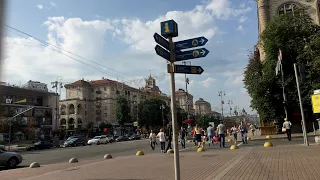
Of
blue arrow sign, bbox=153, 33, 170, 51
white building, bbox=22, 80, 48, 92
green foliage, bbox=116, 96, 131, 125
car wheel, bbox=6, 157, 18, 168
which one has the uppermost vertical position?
white building, bbox=22, 80, 48, 92

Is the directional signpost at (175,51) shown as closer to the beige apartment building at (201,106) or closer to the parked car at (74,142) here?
the parked car at (74,142)

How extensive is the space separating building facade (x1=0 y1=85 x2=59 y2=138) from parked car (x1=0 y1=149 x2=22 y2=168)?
5104 cm

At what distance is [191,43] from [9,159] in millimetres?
15268

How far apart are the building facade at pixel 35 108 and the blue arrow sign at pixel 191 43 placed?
65.2m

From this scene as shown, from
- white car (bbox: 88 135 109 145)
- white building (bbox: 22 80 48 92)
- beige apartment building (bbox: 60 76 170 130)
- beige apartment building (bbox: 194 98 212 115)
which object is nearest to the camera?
white car (bbox: 88 135 109 145)

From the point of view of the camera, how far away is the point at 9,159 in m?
17.7

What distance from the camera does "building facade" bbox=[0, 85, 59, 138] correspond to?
67875 mm

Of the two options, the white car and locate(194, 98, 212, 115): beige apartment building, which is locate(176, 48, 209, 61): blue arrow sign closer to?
the white car

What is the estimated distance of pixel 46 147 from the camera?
43.5 metres

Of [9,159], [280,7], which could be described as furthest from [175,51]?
[280,7]

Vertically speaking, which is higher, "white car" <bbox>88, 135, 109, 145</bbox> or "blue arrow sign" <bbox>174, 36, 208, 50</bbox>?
"blue arrow sign" <bbox>174, 36, 208, 50</bbox>

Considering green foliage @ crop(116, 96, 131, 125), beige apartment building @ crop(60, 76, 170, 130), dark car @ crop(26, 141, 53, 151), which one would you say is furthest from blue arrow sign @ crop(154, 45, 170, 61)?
beige apartment building @ crop(60, 76, 170, 130)

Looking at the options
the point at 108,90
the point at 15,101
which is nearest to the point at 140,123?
the point at 108,90

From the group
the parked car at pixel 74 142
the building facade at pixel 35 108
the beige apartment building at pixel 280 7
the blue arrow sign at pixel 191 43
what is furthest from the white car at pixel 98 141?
the blue arrow sign at pixel 191 43
